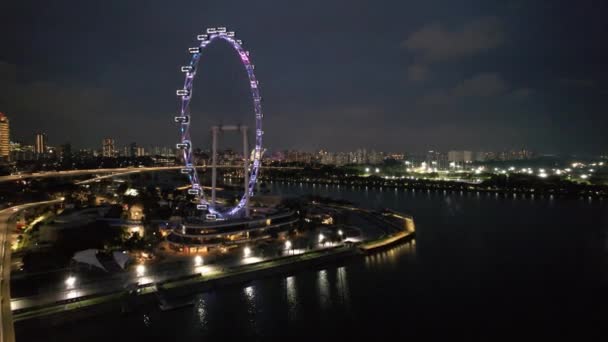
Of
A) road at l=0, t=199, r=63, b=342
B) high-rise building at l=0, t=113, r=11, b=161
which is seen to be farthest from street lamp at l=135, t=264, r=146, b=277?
high-rise building at l=0, t=113, r=11, b=161

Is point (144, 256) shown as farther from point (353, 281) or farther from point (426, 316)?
point (426, 316)

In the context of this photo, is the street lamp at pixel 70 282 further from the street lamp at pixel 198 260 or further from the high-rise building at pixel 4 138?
the high-rise building at pixel 4 138

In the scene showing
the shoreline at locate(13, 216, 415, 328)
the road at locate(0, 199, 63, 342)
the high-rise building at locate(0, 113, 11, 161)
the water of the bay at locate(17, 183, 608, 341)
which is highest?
the high-rise building at locate(0, 113, 11, 161)

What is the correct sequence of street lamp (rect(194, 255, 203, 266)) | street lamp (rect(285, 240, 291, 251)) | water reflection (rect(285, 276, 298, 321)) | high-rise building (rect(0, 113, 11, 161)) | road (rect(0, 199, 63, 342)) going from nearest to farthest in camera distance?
road (rect(0, 199, 63, 342)), water reflection (rect(285, 276, 298, 321)), street lamp (rect(194, 255, 203, 266)), street lamp (rect(285, 240, 291, 251)), high-rise building (rect(0, 113, 11, 161))

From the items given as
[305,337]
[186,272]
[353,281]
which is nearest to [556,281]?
[353,281]

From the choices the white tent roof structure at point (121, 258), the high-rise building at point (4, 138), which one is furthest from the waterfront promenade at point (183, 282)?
the high-rise building at point (4, 138)

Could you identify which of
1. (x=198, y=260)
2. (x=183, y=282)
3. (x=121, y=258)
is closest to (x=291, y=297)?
(x=183, y=282)

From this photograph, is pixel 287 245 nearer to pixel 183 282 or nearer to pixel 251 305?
pixel 251 305

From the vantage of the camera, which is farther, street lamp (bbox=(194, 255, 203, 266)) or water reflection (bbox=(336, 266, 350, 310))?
street lamp (bbox=(194, 255, 203, 266))

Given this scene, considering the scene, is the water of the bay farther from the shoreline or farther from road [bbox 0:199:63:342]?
road [bbox 0:199:63:342]
